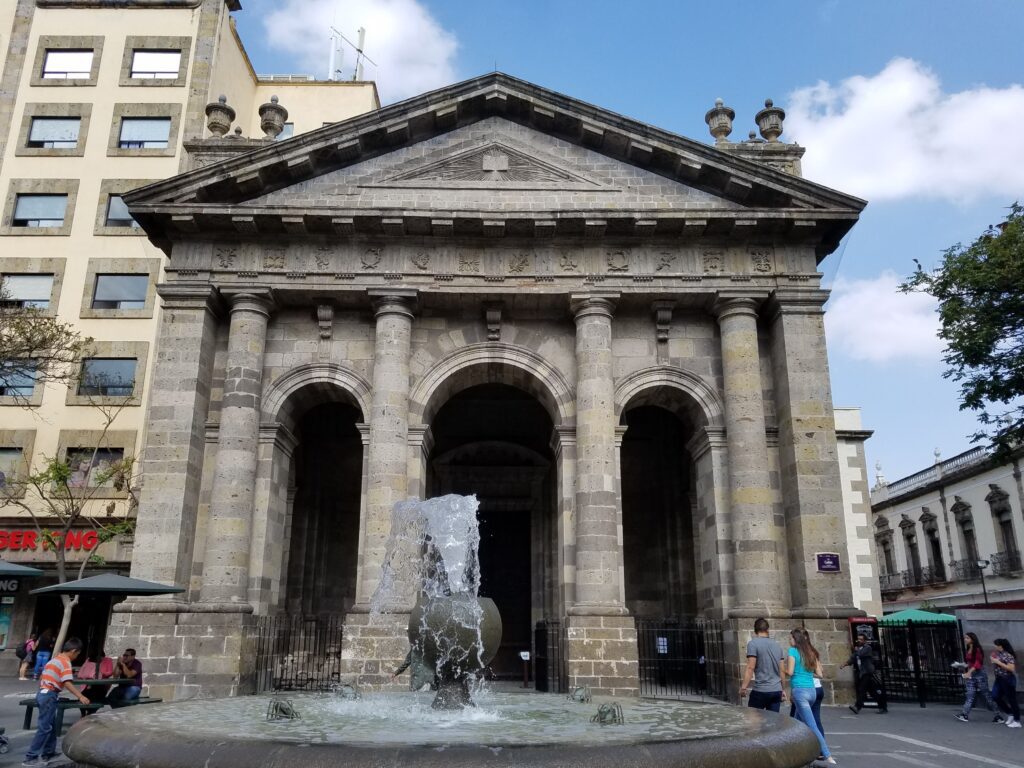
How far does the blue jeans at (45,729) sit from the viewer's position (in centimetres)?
954

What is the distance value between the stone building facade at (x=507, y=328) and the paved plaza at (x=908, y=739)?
2.18m

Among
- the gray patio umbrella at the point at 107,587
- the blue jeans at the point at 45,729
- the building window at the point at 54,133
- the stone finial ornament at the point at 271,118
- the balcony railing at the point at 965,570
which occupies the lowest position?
the blue jeans at the point at 45,729

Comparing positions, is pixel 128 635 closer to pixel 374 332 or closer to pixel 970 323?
pixel 374 332

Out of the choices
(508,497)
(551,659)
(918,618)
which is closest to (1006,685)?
(918,618)

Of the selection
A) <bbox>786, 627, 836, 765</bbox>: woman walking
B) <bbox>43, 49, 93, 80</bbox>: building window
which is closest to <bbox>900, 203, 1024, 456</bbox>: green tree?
<bbox>786, 627, 836, 765</bbox>: woman walking

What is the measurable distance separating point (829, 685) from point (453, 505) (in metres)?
9.81

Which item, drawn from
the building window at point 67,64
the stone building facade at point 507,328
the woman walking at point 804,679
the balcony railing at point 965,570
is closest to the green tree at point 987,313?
the stone building facade at point 507,328

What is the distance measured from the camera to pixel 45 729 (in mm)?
9562

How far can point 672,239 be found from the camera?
17891 millimetres

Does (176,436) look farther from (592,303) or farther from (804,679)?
(804,679)

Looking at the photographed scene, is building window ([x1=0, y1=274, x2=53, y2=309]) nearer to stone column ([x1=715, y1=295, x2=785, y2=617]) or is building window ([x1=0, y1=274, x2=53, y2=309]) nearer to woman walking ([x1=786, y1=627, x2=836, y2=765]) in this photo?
stone column ([x1=715, y1=295, x2=785, y2=617])

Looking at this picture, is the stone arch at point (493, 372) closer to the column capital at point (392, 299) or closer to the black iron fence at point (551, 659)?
the column capital at point (392, 299)

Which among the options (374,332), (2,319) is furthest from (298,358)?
(2,319)

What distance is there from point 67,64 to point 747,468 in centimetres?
2778
